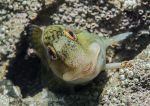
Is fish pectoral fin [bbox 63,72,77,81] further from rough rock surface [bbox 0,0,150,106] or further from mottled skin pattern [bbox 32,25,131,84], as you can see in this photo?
rough rock surface [bbox 0,0,150,106]

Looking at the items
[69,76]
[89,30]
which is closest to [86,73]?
[69,76]

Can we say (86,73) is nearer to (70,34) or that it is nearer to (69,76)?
(69,76)

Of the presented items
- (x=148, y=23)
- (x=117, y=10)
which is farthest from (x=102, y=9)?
(x=148, y=23)

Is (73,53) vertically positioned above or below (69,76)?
above

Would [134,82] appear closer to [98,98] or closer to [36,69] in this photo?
[98,98]

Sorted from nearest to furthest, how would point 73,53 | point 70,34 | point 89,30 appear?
point 73,53, point 70,34, point 89,30

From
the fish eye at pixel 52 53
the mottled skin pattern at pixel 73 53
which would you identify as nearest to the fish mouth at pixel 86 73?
the mottled skin pattern at pixel 73 53

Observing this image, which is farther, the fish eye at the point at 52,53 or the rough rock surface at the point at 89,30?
the rough rock surface at the point at 89,30

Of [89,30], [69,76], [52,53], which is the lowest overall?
[89,30]

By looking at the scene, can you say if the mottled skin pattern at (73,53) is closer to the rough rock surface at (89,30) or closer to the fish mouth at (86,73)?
the fish mouth at (86,73)

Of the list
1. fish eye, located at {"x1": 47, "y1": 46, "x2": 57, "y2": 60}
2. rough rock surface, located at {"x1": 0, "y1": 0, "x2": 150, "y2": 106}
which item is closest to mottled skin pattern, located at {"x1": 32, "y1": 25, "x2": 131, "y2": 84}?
fish eye, located at {"x1": 47, "y1": 46, "x2": 57, "y2": 60}
